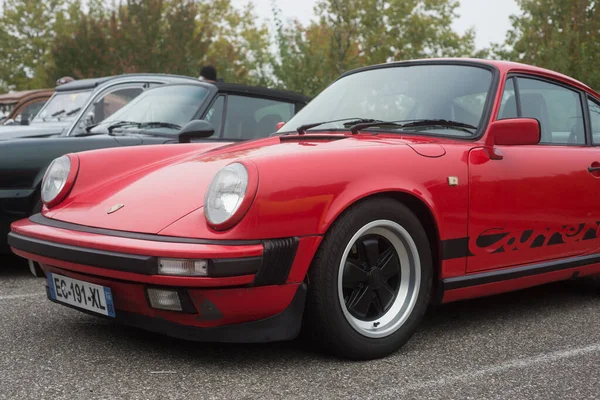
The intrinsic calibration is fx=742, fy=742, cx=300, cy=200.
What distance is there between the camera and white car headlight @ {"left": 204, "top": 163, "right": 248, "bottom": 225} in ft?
9.26

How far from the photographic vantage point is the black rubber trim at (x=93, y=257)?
A: 2.76 m

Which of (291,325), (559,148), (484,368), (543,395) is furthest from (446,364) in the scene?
(559,148)

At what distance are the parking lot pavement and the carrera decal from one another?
416 mm

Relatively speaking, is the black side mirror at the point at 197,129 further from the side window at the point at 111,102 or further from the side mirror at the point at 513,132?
the side window at the point at 111,102

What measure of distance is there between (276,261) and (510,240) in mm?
1407

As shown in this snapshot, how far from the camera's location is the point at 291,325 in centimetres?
293

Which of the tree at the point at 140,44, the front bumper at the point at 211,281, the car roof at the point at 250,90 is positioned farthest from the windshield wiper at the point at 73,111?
the tree at the point at 140,44

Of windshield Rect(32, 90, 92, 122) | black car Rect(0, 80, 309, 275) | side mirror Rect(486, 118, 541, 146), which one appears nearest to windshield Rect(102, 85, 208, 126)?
black car Rect(0, 80, 309, 275)

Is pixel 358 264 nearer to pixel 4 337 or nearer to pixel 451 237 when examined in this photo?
pixel 451 237

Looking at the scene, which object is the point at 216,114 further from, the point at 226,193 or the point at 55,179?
the point at 226,193

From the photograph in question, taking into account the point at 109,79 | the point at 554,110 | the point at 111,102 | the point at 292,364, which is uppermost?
the point at 109,79

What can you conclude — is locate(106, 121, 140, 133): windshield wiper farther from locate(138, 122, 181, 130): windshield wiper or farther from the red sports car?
the red sports car

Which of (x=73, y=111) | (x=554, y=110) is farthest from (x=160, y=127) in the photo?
(x=554, y=110)

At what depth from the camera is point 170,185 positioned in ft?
10.8
